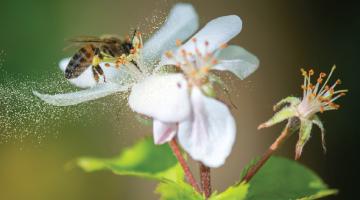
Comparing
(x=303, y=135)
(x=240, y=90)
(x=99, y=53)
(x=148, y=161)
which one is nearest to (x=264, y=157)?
Answer: (x=303, y=135)

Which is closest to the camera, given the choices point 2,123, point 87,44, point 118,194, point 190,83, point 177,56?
point 190,83

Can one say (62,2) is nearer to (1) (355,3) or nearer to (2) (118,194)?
(2) (118,194)

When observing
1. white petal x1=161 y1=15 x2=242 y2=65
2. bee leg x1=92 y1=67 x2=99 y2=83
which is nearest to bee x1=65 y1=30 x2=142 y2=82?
bee leg x1=92 y1=67 x2=99 y2=83

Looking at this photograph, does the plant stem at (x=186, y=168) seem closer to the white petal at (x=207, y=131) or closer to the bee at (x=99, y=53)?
the white petal at (x=207, y=131)

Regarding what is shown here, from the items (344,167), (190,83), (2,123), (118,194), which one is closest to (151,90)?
(190,83)

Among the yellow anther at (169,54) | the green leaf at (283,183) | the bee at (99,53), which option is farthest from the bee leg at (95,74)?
the green leaf at (283,183)

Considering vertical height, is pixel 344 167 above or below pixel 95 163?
below

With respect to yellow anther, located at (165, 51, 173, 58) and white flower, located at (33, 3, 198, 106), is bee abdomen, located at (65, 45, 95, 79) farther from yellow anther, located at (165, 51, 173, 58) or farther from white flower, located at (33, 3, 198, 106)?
yellow anther, located at (165, 51, 173, 58)
